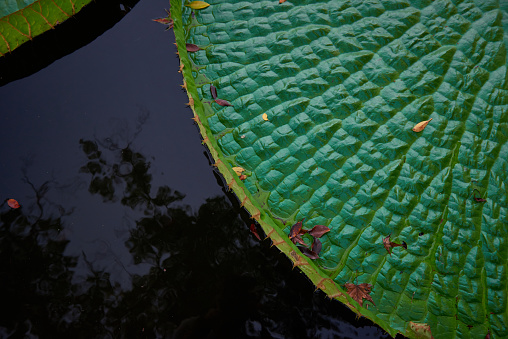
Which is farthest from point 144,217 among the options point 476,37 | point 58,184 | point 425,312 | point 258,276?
point 476,37

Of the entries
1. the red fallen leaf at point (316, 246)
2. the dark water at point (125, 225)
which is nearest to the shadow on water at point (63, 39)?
the dark water at point (125, 225)

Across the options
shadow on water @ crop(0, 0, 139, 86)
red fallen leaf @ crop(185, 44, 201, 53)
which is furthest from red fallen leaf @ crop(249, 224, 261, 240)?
shadow on water @ crop(0, 0, 139, 86)

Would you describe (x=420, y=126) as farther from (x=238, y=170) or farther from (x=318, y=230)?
(x=238, y=170)

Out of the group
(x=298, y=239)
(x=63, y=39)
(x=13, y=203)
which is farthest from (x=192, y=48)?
(x=13, y=203)

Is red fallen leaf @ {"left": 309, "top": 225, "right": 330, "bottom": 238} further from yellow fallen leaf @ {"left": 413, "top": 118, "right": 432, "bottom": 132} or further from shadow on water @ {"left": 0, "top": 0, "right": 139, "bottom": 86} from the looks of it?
shadow on water @ {"left": 0, "top": 0, "right": 139, "bottom": 86}

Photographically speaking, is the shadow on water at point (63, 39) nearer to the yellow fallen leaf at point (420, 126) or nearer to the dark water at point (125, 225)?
the dark water at point (125, 225)

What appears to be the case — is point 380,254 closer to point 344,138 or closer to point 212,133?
point 344,138
